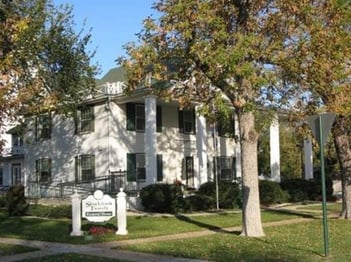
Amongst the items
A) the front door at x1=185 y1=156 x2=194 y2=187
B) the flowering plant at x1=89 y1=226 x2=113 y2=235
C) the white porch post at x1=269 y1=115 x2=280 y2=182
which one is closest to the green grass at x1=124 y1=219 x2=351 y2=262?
the flowering plant at x1=89 y1=226 x2=113 y2=235

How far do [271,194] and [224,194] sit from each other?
4.61m

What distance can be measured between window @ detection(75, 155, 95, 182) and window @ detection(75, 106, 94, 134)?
1504 mm

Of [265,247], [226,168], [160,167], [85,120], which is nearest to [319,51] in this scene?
[265,247]

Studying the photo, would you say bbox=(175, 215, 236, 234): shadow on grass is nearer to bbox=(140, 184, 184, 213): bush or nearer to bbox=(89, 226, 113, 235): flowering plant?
bbox=(140, 184, 184, 213): bush

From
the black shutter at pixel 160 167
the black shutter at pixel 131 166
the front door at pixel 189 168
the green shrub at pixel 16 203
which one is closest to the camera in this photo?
the green shrub at pixel 16 203

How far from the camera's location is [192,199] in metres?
27.6

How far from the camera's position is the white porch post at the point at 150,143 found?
29.3 m

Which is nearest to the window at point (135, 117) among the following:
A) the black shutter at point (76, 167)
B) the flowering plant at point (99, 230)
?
the black shutter at point (76, 167)

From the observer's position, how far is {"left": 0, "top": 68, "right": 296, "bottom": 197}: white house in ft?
105

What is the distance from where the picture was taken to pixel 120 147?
32312 millimetres

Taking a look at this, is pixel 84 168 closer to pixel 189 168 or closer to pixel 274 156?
pixel 189 168

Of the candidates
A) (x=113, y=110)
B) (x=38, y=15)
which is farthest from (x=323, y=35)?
(x=113, y=110)

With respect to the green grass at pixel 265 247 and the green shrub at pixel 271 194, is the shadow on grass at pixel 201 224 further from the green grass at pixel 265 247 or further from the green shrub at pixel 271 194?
the green shrub at pixel 271 194

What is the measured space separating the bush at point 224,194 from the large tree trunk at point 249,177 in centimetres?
1189
